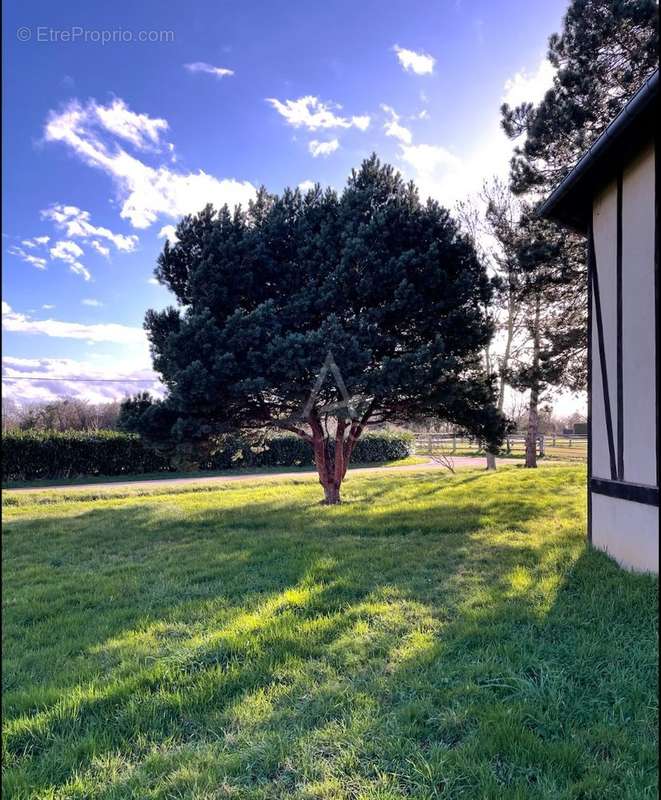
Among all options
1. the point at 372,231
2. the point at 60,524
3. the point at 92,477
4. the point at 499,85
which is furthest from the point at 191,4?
the point at 92,477

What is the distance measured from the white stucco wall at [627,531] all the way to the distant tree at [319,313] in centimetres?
301

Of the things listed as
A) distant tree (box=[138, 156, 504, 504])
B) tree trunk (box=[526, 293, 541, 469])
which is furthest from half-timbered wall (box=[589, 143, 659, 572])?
tree trunk (box=[526, 293, 541, 469])

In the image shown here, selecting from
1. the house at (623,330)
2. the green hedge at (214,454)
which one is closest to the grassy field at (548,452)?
the green hedge at (214,454)

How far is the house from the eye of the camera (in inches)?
137

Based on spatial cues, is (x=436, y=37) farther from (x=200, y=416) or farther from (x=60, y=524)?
(x=60, y=524)

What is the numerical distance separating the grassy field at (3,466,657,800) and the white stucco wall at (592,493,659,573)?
0.60ft

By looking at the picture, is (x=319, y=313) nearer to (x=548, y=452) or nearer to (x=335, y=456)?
(x=335, y=456)

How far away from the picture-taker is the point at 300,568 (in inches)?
160

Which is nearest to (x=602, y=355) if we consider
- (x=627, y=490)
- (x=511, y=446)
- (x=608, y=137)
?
(x=627, y=490)

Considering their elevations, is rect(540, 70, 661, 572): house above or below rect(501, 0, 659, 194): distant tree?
below

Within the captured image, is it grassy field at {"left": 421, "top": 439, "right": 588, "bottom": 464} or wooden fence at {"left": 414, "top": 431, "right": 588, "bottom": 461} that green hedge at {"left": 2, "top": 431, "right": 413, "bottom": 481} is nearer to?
wooden fence at {"left": 414, "top": 431, "right": 588, "bottom": 461}

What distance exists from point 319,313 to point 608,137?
4.42 meters

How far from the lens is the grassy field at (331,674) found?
1582 mm

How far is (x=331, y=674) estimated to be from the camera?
2240mm
